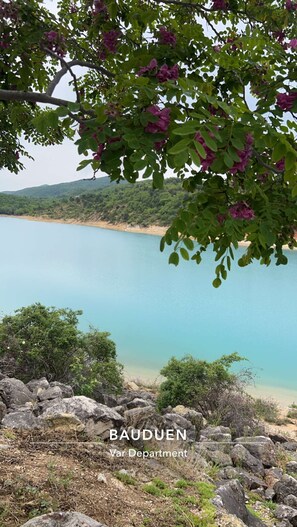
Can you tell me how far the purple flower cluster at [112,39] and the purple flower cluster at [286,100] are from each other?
1.61m

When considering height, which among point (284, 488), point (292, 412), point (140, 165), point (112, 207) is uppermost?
point (112, 207)

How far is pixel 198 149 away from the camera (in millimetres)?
1513

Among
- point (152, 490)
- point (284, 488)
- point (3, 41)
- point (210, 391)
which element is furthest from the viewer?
point (210, 391)

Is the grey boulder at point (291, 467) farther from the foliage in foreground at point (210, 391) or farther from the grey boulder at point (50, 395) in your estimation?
the grey boulder at point (50, 395)

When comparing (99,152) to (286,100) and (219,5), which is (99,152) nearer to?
(286,100)

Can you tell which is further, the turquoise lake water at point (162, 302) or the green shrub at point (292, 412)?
the turquoise lake water at point (162, 302)

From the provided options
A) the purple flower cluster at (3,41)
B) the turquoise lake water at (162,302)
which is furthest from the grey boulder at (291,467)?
the turquoise lake water at (162,302)

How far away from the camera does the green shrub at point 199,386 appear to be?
8555 millimetres

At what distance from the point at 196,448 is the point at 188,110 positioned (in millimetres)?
4888

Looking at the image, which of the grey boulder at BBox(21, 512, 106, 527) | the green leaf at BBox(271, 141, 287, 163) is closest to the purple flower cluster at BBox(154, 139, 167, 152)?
the green leaf at BBox(271, 141, 287, 163)

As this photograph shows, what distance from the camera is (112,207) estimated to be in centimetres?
7525

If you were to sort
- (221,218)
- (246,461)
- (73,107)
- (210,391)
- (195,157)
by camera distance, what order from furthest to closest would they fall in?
1. (210,391)
2. (246,461)
3. (221,218)
4. (73,107)
5. (195,157)

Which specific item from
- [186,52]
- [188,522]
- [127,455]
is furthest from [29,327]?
[186,52]

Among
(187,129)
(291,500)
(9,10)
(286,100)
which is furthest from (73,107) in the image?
(291,500)
